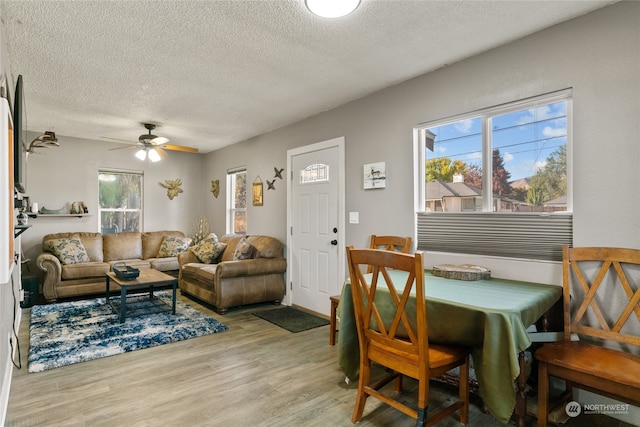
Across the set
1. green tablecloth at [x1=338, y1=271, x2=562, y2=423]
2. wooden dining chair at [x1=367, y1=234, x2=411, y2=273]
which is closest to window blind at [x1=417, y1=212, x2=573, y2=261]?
wooden dining chair at [x1=367, y1=234, x2=411, y2=273]

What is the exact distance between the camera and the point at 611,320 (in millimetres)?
2146

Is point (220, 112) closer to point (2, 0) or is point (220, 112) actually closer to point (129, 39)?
point (129, 39)

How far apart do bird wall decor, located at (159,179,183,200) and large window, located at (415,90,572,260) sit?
199 inches

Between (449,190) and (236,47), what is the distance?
207 centimetres

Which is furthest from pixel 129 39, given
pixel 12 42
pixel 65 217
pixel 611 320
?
pixel 65 217

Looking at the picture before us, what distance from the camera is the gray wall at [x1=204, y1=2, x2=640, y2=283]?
2.11 meters

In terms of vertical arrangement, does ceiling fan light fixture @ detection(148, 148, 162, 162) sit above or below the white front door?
above

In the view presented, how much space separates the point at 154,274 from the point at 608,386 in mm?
4444

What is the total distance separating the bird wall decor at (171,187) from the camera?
6.64 metres

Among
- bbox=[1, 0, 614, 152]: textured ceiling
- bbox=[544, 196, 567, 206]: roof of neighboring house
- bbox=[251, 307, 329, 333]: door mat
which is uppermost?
bbox=[1, 0, 614, 152]: textured ceiling

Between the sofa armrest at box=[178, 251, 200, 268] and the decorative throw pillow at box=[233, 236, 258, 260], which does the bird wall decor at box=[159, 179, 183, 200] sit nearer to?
the sofa armrest at box=[178, 251, 200, 268]

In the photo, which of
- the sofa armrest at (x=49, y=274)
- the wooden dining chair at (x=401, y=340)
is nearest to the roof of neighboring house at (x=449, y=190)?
the wooden dining chair at (x=401, y=340)

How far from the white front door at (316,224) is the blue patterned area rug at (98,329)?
1.18 metres

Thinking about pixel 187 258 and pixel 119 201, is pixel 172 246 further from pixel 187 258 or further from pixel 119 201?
pixel 119 201
